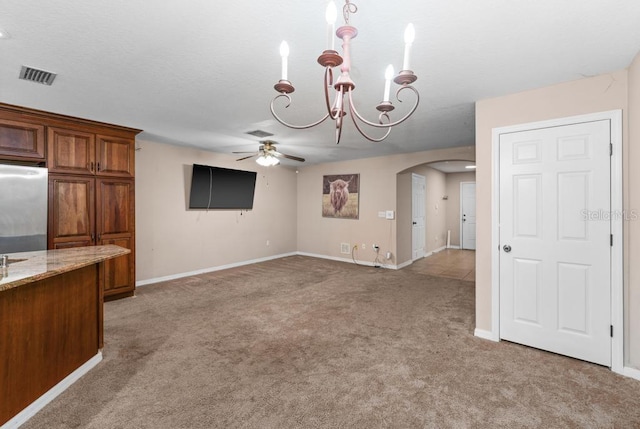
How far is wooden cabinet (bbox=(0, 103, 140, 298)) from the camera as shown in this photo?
11.1ft

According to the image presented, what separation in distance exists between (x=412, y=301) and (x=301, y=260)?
11.4ft

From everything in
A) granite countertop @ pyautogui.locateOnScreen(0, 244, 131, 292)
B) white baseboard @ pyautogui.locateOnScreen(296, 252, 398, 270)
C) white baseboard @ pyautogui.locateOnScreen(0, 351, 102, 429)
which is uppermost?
granite countertop @ pyautogui.locateOnScreen(0, 244, 131, 292)

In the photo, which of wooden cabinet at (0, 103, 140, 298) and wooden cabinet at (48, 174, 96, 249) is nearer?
wooden cabinet at (0, 103, 140, 298)

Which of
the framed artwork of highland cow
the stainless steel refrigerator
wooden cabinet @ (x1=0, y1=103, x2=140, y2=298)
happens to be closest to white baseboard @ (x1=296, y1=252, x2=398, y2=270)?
the framed artwork of highland cow

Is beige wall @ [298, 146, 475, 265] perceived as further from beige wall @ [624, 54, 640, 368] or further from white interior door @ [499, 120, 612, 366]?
beige wall @ [624, 54, 640, 368]

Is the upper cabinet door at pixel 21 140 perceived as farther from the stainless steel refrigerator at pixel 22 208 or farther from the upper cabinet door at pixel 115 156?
the upper cabinet door at pixel 115 156

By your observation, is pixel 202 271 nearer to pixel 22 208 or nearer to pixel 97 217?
pixel 97 217

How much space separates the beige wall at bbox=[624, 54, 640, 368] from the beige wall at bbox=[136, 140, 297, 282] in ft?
19.5

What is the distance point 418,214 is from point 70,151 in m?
6.88

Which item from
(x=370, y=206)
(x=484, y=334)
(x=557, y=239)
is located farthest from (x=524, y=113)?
(x=370, y=206)

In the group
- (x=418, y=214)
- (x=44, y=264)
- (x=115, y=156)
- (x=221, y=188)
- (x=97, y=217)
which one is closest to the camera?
(x=44, y=264)

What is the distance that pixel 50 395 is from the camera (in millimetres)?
2035

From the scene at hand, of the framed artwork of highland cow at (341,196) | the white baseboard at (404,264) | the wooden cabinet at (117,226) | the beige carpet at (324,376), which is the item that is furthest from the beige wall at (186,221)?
the white baseboard at (404,264)

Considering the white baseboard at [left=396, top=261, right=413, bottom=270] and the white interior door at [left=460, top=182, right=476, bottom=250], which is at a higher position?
the white interior door at [left=460, top=182, right=476, bottom=250]
